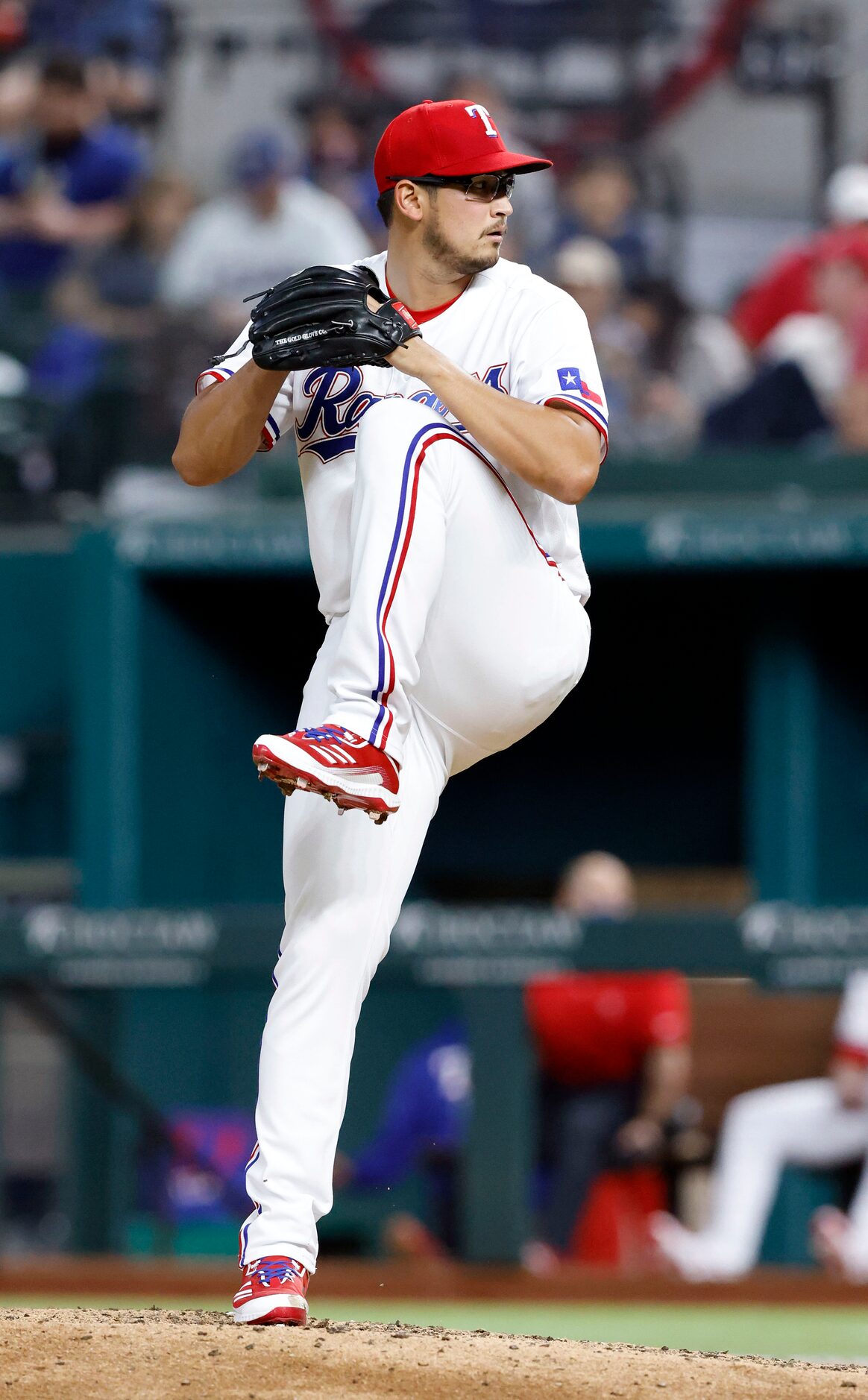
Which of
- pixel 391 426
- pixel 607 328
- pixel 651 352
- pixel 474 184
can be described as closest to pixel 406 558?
pixel 391 426

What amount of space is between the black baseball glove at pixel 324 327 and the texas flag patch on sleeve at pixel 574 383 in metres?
0.21

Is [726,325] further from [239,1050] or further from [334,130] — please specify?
[239,1050]

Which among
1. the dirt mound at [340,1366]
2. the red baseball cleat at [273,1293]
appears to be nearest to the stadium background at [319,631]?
the dirt mound at [340,1366]

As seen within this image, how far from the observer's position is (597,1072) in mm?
6027

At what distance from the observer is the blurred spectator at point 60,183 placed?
8.73m

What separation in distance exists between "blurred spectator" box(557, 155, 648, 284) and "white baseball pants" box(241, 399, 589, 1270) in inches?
218

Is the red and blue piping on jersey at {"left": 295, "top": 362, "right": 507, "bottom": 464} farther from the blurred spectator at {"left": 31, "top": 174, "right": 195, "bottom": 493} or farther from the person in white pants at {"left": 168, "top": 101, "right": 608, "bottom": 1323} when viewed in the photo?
the blurred spectator at {"left": 31, "top": 174, "right": 195, "bottom": 493}

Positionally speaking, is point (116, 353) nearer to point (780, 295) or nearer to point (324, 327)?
point (780, 295)

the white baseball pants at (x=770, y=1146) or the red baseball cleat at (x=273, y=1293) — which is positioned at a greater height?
the red baseball cleat at (x=273, y=1293)

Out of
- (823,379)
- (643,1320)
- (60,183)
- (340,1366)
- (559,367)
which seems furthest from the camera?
(60,183)

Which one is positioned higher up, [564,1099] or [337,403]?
[337,403]

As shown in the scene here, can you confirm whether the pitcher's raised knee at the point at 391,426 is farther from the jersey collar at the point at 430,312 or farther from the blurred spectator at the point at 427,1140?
the blurred spectator at the point at 427,1140

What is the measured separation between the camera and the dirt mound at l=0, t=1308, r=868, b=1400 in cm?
278

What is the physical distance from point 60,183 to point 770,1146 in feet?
16.2
